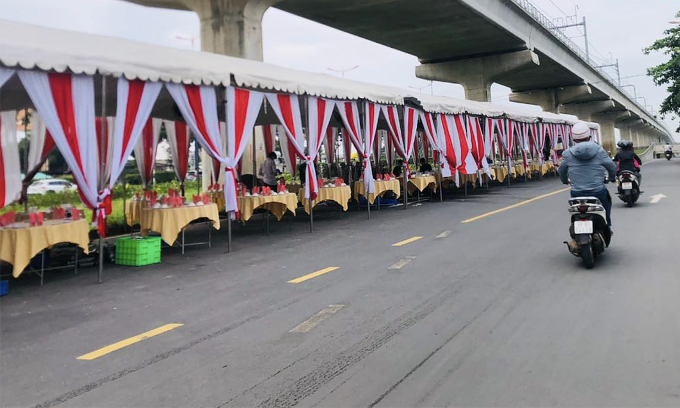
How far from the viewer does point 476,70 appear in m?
33.6

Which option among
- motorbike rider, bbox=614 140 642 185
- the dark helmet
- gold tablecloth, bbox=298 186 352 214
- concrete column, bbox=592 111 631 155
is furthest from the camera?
concrete column, bbox=592 111 631 155

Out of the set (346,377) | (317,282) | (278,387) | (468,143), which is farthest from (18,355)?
(468,143)

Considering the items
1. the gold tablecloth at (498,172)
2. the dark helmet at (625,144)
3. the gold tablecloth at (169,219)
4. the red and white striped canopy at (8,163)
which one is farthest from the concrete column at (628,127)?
the red and white striped canopy at (8,163)

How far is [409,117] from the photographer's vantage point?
44.5 feet

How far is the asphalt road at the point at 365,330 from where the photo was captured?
3.18 m

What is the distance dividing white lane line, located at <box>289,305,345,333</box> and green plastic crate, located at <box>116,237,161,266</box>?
3.79 m

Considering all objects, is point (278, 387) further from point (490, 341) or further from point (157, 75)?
point (157, 75)

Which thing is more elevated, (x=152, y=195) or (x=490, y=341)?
(x=152, y=195)

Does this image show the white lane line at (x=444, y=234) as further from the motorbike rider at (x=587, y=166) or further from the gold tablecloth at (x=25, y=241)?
the gold tablecloth at (x=25, y=241)

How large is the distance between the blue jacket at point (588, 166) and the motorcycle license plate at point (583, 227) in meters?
0.67

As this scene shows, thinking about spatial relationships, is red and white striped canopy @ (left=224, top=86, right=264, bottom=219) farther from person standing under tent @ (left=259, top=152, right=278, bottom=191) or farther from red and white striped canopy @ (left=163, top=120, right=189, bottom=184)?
person standing under tent @ (left=259, top=152, right=278, bottom=191)

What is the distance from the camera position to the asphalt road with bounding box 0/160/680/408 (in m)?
3.18

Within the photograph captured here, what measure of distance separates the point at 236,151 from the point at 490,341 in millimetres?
5954

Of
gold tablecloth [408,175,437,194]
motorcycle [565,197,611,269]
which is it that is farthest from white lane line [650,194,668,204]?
motorcycle [565,197,611,269]
